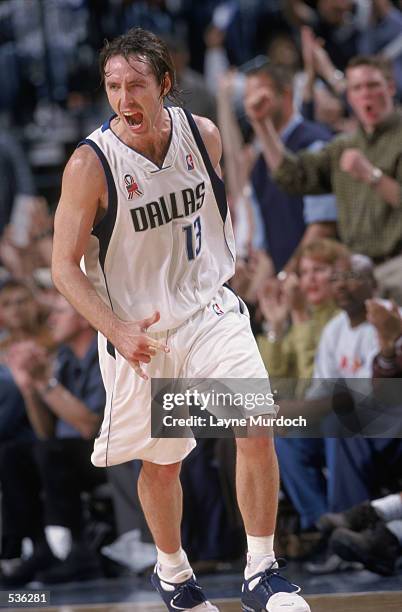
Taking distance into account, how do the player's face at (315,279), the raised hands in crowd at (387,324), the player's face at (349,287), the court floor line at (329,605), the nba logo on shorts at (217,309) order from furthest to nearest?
1. the player's face at (315,279)
2. the player's face at (349,287)
3. the raised hands in crowd at (387,324)
4. the court floor line at (329,605)
5. the nba logo on shorts at (217,309)

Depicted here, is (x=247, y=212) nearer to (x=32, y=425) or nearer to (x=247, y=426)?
(x=32, y=425)

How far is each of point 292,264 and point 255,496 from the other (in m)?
2.31

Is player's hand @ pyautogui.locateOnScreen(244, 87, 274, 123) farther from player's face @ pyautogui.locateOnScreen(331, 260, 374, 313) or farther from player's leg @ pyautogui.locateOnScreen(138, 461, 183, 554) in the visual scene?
player's leg @ pyautogui.locateOnScreen(138, 461, 183, 554)

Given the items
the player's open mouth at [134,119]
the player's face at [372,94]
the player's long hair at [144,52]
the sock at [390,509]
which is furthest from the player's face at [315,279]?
the player's open mouth at [134,119]

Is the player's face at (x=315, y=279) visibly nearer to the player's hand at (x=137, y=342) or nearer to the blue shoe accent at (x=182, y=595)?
the blue shoe accent at (x=182, y=595)

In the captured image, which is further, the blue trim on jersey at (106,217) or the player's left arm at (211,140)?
the player's left arm at (211,140)

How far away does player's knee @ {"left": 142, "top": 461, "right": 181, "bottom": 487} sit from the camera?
3.73 m

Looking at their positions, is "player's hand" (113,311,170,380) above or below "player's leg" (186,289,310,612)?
above

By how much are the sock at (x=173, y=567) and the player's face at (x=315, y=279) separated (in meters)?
2.02

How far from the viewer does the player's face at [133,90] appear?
11.0 feet

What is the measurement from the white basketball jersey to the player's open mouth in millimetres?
131

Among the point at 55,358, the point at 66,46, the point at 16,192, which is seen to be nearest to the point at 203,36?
the point at 66,46

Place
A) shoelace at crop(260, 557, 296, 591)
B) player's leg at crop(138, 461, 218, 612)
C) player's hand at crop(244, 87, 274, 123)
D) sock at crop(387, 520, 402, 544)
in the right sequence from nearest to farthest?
shoelace at crop(260, 557, 296, 591) → player's leg at crop(138, 461, 218, 612) → sock at crop(387, 520, 402, 544) → player's hand at crop(244, 87, 274, 123)

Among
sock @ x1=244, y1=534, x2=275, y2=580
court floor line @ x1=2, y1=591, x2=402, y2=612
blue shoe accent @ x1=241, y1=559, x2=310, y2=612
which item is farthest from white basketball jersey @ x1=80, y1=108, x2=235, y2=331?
court floor line @ x1=2, y1=591, x2=402, y2=612
